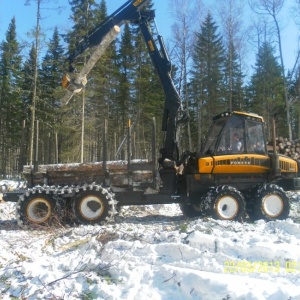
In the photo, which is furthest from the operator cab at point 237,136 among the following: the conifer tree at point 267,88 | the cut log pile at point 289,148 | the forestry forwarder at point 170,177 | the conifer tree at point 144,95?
the conifer tree at point 267,88

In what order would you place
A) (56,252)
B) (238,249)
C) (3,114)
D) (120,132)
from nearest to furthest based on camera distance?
(238,249) < (56,252) < (120,132) < (3,114)

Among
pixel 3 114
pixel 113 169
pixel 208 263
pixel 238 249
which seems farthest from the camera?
pixel 3 114

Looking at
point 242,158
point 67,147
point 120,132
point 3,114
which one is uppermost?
point 3,114

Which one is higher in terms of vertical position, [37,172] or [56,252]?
[37,172]

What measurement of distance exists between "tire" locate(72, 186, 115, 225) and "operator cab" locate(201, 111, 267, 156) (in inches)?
112

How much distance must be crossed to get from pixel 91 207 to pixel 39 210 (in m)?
1.26

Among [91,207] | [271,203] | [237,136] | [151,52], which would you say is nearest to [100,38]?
[151,52]

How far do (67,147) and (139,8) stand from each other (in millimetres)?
15411

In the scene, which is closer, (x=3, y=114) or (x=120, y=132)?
(x=120, y=132)

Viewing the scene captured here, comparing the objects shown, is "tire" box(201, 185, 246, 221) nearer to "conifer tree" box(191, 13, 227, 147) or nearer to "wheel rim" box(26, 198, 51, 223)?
"wheel rim" box(26, 198, 51, 223)

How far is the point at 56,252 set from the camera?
5754 millimetres

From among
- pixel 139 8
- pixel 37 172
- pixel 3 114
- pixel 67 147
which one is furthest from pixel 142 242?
pixel 3 114

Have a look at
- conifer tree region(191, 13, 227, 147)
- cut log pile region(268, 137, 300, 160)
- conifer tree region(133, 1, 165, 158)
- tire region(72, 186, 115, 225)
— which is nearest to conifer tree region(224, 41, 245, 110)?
conifer tree region(191, 13, 227, 147)

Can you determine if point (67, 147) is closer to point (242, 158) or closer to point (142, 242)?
point (242, 158)
